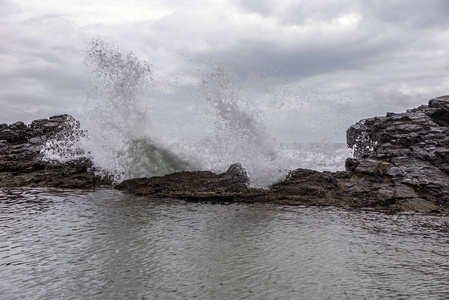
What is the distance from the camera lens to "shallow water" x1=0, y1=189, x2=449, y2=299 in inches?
269

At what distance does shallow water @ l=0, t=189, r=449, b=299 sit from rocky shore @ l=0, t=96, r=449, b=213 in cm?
185

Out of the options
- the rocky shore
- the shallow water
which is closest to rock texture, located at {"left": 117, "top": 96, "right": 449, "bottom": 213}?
the rocky shore

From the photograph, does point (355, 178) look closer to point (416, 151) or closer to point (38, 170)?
point (416, 151)

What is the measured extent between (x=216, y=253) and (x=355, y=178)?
1010 cm

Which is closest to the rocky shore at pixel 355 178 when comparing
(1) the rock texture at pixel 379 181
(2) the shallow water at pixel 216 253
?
(1) the rock texture at pixel 379 181

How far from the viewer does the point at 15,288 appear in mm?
6680

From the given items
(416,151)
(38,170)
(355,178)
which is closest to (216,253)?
(355,178)

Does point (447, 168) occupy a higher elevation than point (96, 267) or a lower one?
higher

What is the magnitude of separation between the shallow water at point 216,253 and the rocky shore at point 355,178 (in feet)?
6.08

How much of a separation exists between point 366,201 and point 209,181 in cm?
754

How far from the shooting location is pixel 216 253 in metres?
8.98

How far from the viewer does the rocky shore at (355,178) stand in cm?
1501

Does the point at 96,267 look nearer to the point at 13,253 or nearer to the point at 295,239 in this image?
the point at 13,253

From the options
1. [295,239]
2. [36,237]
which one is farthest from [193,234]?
[36,237]
